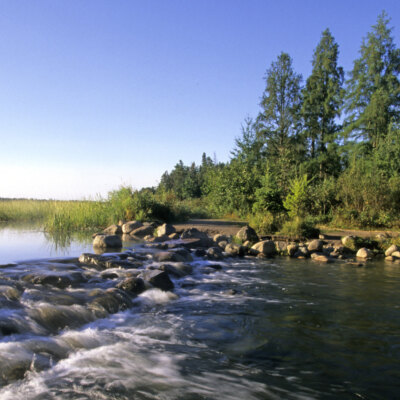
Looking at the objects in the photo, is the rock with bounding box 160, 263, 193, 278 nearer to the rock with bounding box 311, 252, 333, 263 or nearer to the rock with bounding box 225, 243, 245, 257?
the rock with bounding box 225, 243, 245, 257

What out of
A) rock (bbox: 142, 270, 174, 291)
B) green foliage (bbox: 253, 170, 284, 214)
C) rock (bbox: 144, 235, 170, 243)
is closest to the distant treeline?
green foliage (bbox: 253, 170, 284, 214)

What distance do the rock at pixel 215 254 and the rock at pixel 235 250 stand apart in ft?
1.05

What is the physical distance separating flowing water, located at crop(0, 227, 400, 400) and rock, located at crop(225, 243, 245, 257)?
3.39m

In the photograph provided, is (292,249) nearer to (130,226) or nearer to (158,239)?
(158,239)

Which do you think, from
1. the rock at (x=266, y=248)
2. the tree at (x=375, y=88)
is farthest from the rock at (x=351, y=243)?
the tree at (x=375, y=88)

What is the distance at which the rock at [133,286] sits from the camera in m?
5.84

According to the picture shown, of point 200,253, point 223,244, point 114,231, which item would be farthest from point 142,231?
point 200,253

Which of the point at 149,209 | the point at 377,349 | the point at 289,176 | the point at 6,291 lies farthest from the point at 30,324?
the point at 289,176

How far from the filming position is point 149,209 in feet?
55.1

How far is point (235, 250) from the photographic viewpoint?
1041 cm

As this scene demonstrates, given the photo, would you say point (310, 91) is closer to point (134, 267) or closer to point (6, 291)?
point (134, 267)

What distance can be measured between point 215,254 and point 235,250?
800mm

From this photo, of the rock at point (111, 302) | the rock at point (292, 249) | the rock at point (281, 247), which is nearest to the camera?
the rock at point (111, 302)

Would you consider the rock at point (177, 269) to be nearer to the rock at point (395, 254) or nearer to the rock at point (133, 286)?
the rock at point (133, 286)
